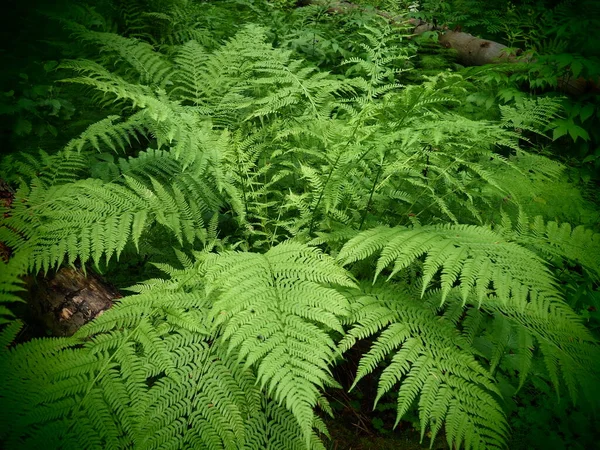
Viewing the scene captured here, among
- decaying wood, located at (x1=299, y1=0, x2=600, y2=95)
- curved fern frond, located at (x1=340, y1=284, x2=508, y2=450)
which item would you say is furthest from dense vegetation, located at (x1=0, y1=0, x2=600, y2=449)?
decaying wood, located at (x1=299, y1=0, x2=600, y2=95)

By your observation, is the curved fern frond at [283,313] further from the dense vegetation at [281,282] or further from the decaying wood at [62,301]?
the decaying wood at [62,301]

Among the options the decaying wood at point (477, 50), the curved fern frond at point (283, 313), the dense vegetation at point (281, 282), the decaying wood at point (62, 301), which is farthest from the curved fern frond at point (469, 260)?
the decaying wood at point (477, 50)

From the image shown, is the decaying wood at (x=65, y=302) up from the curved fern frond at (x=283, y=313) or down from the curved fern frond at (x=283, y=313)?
down

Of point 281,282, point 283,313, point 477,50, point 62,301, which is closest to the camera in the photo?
point 283,313

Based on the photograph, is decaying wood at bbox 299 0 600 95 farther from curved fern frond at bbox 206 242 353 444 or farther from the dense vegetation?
curved fern frond at bbox 206 242 353 444

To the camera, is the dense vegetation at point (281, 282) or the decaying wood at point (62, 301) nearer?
the dense vegetation at point (281, 282)

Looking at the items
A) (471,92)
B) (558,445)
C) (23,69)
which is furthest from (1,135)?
(471,92)

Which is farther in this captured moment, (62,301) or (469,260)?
(62,301)

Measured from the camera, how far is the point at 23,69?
9.20ft

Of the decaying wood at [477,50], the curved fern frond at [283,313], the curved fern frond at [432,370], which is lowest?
the curved fern frond at [432,370]

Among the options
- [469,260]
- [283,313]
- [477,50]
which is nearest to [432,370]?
[469,260]

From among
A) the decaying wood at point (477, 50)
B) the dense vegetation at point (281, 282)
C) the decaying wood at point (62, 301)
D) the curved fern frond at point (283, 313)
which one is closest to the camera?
the curved fern frond at point (283, 313)

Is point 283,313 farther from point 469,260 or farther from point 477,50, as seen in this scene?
point 477,50

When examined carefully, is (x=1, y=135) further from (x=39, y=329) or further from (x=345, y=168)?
(x=345, y=168)
